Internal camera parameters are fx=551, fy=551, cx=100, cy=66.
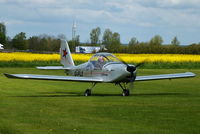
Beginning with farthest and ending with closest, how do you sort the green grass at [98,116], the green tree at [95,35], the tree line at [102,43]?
the green tree at [95,35]
the tree line at [102,43]
the green grass at [98,116]

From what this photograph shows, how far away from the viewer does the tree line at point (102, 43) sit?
327ft

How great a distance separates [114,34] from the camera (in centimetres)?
18550

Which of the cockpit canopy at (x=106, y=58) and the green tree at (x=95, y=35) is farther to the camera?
the green tree at (x=95, y=35)

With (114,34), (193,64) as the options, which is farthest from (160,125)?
(114,34)

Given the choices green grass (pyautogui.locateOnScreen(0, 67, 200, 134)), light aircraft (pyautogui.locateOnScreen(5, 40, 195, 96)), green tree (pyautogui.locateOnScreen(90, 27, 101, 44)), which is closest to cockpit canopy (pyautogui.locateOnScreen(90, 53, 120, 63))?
light aircraft (pyautogui.locateOnScreen(5, 40, 195, 96))

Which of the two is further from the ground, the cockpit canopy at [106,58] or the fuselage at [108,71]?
the cockpit canopy at [106,58]

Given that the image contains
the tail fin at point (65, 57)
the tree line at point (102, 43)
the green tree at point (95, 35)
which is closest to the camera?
the tail fin at point (65, 57)

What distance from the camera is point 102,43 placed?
16388 centimetres

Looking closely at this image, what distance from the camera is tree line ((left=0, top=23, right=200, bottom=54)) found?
99.8 meters

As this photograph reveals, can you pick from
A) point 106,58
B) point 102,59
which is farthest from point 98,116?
point 102,59

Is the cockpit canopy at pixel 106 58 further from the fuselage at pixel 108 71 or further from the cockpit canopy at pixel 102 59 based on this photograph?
the fuselage at pixel 108 71

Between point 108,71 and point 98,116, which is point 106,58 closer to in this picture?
point 108,71

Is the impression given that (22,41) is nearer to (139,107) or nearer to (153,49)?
(153,49)

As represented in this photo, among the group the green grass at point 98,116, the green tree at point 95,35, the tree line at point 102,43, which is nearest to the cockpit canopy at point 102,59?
the green grass at point 98,116
